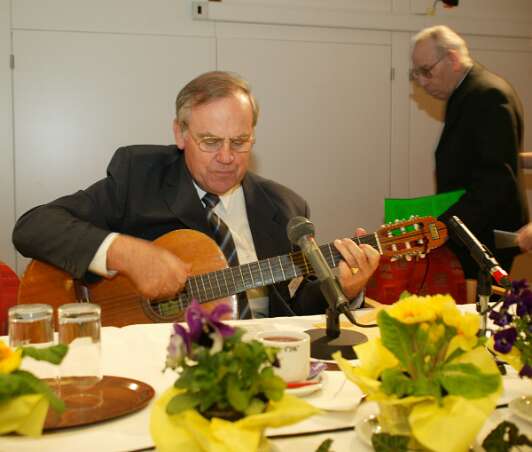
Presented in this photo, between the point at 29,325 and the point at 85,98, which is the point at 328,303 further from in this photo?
the point at 85,98

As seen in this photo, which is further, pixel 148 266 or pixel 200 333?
pixel 148 266

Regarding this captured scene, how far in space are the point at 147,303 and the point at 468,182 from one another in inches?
70.9

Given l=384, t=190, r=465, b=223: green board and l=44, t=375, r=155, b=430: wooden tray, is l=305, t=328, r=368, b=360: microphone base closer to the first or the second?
l=44, t=375, r=155, b=430: wooden tray

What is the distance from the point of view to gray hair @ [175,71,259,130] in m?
2.31

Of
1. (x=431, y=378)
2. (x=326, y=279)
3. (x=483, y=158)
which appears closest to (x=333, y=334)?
(x=326, y=279)

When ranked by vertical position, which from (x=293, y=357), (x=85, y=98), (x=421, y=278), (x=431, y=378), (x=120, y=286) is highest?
(x=85, y=98)

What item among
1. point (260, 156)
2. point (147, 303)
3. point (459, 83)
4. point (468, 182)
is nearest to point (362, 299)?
point (147, 303)

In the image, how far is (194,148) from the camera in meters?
2.34

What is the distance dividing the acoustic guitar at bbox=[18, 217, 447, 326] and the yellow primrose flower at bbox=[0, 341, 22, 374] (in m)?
1.26

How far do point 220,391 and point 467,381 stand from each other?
302 mm

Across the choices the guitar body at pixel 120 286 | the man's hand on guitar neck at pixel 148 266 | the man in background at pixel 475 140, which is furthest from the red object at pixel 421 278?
the man's hand on guitar neck at pixel 148 266

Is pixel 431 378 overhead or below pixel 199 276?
overhead

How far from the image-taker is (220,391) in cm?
79

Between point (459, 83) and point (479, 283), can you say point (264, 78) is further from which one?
point (479, 283)
